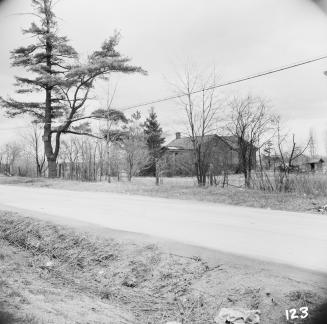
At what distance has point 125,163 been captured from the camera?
31.6 meters

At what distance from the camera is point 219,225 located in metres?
7.32

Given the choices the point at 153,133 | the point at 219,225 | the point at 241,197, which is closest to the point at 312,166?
the point at 241,197

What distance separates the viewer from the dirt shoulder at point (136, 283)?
3.27 metres

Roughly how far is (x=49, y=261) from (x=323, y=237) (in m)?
3.68

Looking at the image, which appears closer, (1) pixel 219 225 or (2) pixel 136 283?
(2) pixel 136 283

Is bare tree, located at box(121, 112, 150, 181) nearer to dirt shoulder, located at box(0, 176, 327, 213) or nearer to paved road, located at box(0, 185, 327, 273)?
dirt shoulder, located at box(0, 176, 327, 213)

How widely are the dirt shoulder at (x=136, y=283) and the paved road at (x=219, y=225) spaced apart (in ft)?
1.37

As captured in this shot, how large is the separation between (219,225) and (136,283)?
2993mm

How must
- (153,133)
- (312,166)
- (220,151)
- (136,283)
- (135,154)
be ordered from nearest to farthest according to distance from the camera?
1. (136,283)
2. (312,166)
3. (220,151)
4. (135,154)
5. (153,133)

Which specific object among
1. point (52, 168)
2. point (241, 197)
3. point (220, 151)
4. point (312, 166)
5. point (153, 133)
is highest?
point (153, 133)

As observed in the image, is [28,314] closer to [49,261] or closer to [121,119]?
[49,261]

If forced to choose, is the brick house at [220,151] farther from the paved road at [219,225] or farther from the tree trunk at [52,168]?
the tree trunk at [52,168]

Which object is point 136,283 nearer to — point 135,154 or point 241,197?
point 241,197

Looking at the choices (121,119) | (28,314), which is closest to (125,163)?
(121,119)
